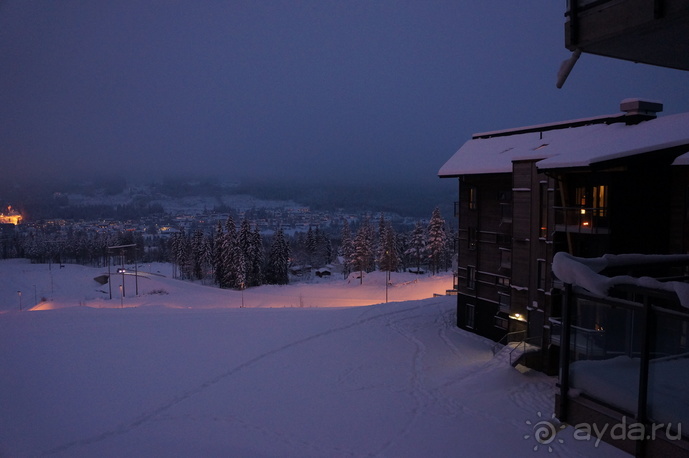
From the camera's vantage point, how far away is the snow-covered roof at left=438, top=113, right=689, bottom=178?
44.8 ft

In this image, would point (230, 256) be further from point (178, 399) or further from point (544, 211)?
point (544, 211)

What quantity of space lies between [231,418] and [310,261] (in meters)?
64.7

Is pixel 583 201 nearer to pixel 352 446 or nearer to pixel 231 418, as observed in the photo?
pixel 352 446

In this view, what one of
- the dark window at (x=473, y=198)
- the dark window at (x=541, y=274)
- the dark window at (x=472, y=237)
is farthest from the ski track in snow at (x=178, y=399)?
the dark window at (x=473, y=198)

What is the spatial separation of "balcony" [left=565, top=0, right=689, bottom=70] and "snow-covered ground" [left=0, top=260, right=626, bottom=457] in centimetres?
471

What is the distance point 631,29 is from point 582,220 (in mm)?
11648

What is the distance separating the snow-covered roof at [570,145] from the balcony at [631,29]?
372 inches

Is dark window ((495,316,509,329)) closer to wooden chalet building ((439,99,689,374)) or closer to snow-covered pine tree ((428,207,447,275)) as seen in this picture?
wooden chalet building ((439,99,689,374))

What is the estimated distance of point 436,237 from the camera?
2373 inches

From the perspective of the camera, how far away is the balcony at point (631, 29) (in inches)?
161

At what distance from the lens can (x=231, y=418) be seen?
13.0 meters

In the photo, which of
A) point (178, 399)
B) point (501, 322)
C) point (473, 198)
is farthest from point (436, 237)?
point (178, 399)

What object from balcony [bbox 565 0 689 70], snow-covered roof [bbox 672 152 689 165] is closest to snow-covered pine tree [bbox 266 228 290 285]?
snow-covered roof [bbox 672 152 689 165]

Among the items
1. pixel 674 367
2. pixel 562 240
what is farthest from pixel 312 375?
pixel 674 367
